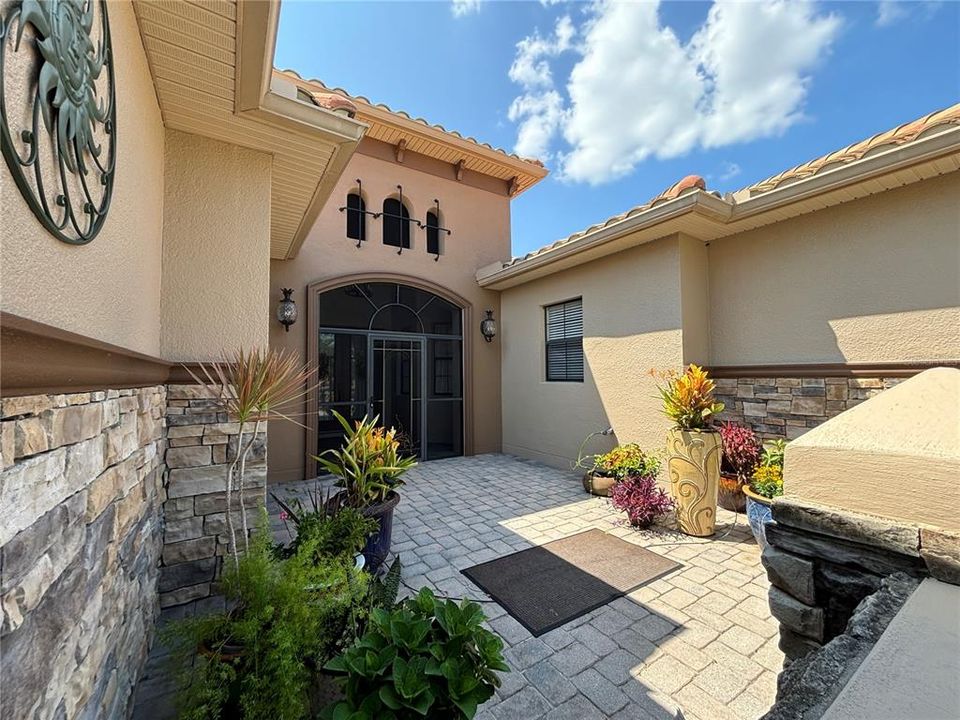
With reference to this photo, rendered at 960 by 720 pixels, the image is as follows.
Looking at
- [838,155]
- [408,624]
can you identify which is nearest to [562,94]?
[838,155]

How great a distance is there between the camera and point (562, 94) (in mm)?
6141

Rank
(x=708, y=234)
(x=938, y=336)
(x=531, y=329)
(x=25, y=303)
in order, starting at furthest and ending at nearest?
(x=531, y=329)
(x=708, y=234)
(x=938, y=336)
(x=25, y=303)

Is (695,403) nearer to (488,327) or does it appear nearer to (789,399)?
(789,399)

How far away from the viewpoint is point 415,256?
269 inches

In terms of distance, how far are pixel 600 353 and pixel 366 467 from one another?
3838mm

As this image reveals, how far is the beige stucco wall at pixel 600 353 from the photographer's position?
486cm

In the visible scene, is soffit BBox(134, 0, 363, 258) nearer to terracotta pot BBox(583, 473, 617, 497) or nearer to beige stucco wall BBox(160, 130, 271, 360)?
beige stucco wall BBox(160, 130, 271, 360)

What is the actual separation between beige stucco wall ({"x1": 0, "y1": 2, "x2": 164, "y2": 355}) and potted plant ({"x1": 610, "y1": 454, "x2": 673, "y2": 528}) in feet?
13.7

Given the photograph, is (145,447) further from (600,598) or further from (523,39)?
(523,39)

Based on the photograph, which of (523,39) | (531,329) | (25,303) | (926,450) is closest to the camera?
(25,303)

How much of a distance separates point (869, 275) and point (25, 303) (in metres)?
5.79

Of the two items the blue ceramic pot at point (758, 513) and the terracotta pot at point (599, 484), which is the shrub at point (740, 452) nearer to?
the blue ceramic pot at point (758, 513)

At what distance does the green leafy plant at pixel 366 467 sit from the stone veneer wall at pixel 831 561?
2342 millimetres

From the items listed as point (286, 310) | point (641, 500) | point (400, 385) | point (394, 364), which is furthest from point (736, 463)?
point (286, 310)
